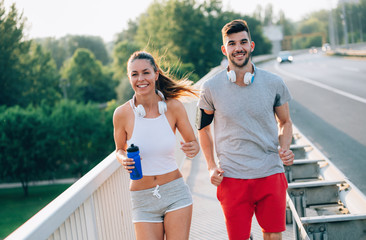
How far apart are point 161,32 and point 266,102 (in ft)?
248

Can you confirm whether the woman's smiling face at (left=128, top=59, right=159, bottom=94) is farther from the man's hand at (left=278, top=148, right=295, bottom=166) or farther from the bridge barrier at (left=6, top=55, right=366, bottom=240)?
the man's hand at (left=278, top=148, right=295, bottom=166)

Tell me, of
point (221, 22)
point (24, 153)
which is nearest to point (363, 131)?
point (24, 153)

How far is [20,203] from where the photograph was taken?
50.9 metres

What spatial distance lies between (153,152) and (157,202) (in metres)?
0.40

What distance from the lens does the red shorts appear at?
10.4 feet

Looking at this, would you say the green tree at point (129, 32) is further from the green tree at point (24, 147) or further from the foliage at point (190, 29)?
the green tree at point (24, 147)

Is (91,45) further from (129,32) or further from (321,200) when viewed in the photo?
(321,200)

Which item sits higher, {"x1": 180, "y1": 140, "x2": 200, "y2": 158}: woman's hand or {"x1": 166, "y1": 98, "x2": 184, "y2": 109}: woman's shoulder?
{"x1": 166, "y1": 98, "x2": 184, "y2": 109}: woman's shoulder

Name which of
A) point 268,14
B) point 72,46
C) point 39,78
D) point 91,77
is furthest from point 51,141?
point 268,14

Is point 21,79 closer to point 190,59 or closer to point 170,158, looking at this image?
point 190,59

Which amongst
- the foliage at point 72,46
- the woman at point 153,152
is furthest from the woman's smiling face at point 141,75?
the foliage at point 72,46

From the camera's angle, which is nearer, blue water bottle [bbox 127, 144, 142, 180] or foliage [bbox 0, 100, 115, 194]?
blue water bottle [bbox 127, 144, 142, 180]

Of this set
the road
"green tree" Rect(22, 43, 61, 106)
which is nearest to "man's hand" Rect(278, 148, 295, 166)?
the road

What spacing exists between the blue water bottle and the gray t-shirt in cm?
67
